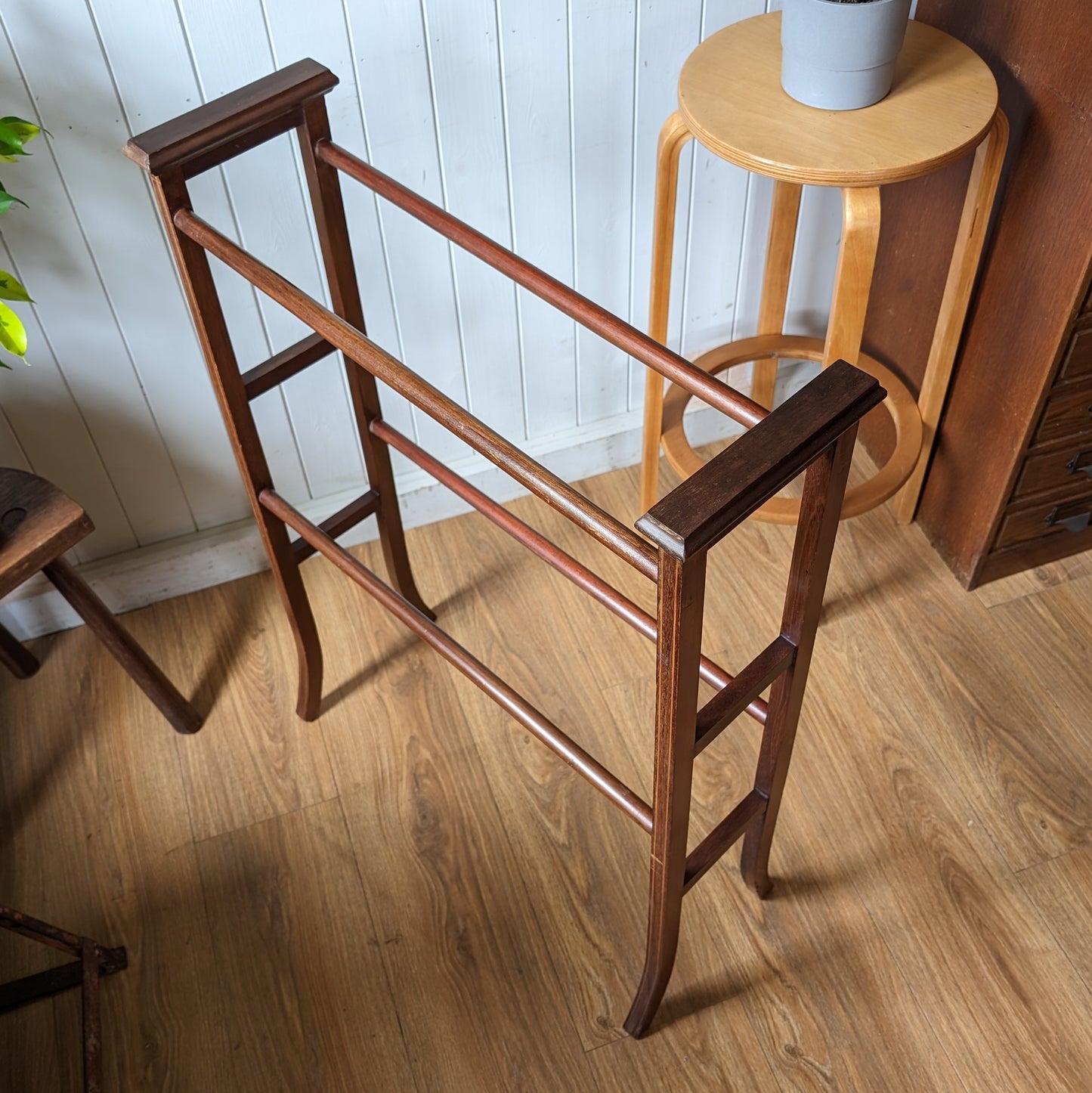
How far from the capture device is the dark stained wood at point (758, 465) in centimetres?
80

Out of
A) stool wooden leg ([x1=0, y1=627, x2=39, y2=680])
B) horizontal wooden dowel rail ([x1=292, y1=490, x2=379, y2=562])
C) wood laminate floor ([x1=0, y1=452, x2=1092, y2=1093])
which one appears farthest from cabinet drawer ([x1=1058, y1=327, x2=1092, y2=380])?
stool wooden leg ([x1=0, y1=627, x2=39, y2=680])

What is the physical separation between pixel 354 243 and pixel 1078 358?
3.39ft

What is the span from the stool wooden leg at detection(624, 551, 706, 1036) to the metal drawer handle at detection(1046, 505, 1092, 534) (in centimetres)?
97

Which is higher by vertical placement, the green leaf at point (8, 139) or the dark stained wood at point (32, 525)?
the green leaf at point (8, 139)

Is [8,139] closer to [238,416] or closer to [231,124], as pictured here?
[231,124]

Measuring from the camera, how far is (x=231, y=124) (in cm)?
111

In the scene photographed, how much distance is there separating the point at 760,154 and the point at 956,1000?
1.08 meters

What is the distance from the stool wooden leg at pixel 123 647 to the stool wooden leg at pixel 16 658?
214 millimetres

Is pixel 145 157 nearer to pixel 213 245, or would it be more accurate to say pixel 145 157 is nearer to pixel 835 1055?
pixel 213 245

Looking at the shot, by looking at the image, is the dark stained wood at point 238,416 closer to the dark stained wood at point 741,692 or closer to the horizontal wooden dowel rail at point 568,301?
the horizontal wooden dowel rail at point 568,301

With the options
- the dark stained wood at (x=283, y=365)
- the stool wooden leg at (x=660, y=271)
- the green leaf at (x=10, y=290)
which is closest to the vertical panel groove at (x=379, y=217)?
the dark stained wood at (x=283, y=365)

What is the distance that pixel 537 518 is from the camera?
203 centimetres

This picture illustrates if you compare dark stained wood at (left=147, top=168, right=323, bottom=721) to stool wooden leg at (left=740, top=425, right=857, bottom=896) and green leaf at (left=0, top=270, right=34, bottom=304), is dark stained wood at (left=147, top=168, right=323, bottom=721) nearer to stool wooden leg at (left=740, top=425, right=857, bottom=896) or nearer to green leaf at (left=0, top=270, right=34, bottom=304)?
green leaf at (left=0, top=270, right=34, bottom=304)

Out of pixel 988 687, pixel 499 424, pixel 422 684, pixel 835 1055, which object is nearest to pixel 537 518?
pixel 499 424
